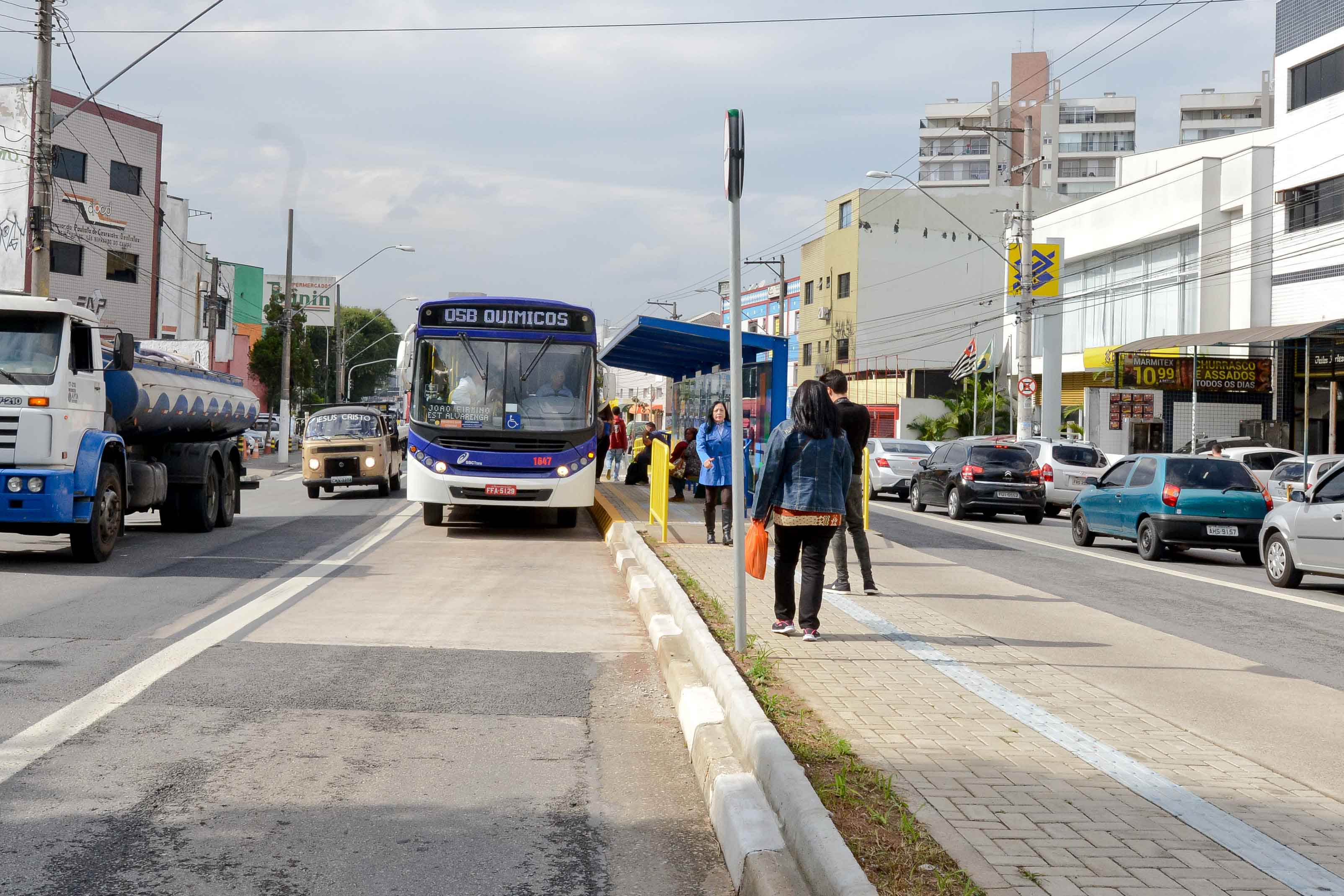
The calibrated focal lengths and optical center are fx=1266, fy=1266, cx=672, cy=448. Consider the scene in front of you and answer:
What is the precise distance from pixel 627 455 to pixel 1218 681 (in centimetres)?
2757

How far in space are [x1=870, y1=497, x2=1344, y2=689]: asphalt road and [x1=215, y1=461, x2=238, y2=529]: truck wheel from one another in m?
9.70

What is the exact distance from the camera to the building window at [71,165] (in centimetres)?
4869

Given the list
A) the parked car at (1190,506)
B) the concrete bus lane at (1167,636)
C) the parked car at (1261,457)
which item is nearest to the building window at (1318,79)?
the parked car at (1261,457)

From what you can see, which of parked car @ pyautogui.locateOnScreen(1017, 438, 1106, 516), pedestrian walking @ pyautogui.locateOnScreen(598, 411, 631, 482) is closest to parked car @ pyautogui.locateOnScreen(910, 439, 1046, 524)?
parked car @ pyautogui.locateOnScreen(1017, 438, 1106, 516)

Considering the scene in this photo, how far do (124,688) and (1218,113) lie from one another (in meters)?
103

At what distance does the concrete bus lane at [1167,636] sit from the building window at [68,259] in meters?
42.9

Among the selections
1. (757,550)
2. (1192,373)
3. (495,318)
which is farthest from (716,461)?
(1192,373)

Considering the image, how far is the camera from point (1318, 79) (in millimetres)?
33625

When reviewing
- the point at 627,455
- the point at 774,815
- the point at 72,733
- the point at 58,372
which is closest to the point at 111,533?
the point at 58,372

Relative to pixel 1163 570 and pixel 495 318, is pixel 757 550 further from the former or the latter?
pixel 495 318

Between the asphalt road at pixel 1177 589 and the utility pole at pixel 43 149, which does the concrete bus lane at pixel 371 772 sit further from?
the utility pole at pixel 43 149

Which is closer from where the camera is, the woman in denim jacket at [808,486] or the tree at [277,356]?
the woman in denim jacket at [808,486]

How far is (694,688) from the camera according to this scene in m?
6.97

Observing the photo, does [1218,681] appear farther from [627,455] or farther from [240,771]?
[627,455]
